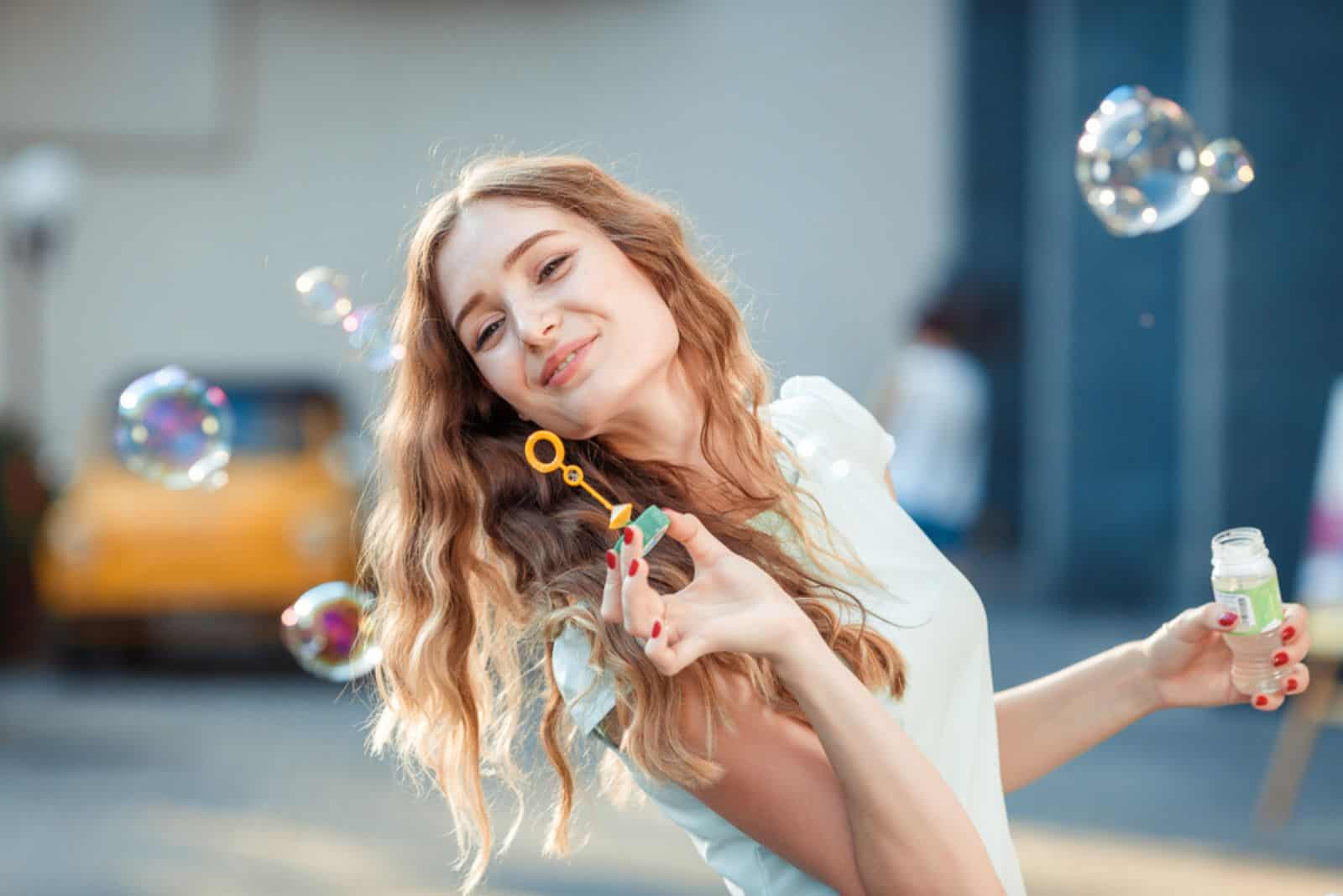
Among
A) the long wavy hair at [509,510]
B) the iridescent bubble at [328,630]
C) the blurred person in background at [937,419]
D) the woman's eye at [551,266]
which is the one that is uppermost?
the blurred person in background at [937,419]

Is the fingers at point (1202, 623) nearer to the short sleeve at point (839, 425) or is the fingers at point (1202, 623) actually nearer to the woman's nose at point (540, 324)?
the short sleeve at point (839, 425)

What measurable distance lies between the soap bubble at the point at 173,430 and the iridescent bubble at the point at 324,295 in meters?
0.49

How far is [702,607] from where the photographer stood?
166 centimetres

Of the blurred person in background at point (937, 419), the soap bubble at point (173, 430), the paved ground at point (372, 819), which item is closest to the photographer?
the soap bubble at point (173, 430)

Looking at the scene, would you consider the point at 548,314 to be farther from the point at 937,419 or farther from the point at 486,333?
the point at 937,419

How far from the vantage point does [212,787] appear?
247 inches

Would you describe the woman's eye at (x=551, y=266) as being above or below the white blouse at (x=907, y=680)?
above

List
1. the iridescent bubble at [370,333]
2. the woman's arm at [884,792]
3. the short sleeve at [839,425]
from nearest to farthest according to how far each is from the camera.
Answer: the woman's arm at [884,792] < the short sleeve at [839,425] < the iridescent bubble at [370,333]

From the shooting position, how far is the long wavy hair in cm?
201

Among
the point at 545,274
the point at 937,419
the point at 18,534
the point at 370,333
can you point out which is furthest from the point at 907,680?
the point at 18,534

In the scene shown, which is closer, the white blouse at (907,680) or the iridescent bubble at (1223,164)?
the white blouse at (907,680)

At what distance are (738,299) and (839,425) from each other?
9.35 meters

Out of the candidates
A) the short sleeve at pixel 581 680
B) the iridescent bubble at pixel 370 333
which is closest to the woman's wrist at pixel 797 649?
the short sleeve at pixel 581 680

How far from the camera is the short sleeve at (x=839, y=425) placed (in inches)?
91.3
